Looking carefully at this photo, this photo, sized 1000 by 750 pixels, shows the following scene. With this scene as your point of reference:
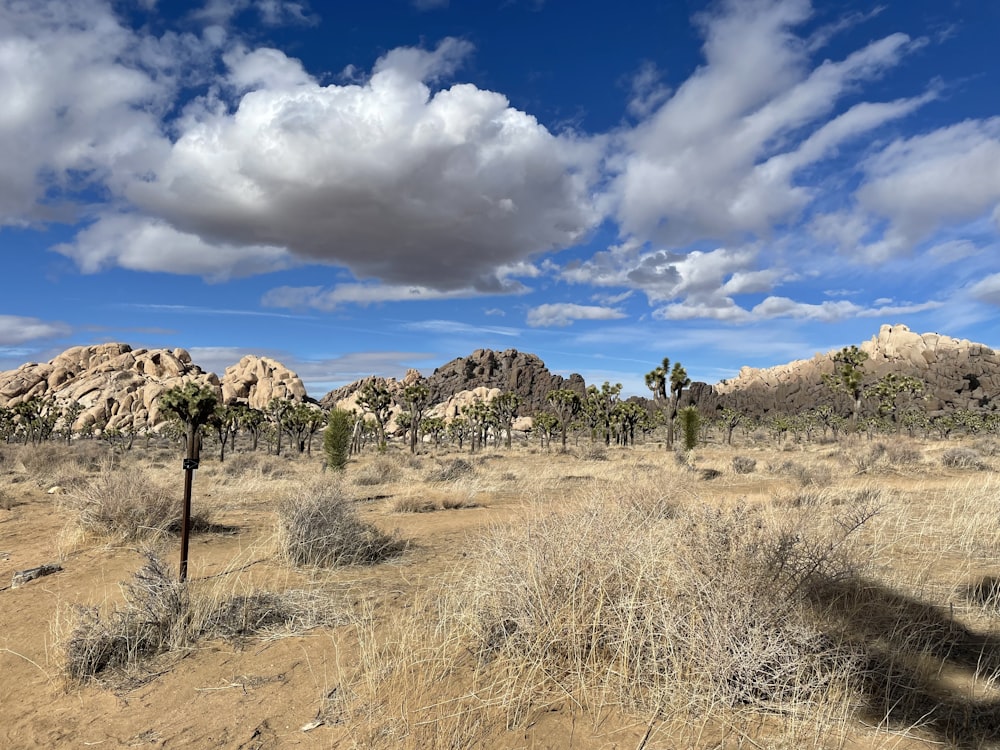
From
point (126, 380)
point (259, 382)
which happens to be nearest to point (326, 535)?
point (126, 380)

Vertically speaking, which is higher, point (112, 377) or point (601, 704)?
point (112, 377)

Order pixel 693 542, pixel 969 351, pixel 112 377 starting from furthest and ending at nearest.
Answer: pixel 969 351, pixel 112 377, pixel 693 542

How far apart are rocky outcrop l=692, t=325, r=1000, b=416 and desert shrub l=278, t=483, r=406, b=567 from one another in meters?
144

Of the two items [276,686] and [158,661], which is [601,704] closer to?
[276,686]

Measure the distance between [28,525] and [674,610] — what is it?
1397 centimetres

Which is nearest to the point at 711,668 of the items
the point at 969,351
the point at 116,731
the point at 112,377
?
the point at 116,731

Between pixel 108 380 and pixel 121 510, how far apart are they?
156815mm

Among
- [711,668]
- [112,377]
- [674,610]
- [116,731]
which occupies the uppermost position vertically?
[112,377]

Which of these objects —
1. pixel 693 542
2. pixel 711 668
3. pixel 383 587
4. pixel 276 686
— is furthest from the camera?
pixel 383 587

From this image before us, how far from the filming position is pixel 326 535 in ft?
27.9

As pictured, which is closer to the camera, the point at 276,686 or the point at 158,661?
the point at 276,686

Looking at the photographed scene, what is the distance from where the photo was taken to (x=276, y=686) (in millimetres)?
4535

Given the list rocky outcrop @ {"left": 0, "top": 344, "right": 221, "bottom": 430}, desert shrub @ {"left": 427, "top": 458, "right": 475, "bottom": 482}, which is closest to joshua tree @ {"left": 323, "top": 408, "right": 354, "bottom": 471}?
desert shrub @ {"left": 427, "top": 458, "right": 475, "bottom": 482}

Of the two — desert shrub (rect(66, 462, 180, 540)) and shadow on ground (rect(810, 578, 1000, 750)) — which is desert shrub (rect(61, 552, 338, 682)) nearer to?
desert shrub (rect(66, 462, 180, 540))
